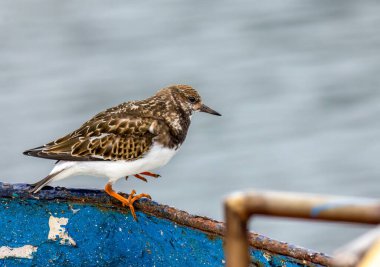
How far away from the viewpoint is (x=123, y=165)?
5832 mm

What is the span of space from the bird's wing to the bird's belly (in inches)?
1.4

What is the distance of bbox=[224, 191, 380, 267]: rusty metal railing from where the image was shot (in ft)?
5.90

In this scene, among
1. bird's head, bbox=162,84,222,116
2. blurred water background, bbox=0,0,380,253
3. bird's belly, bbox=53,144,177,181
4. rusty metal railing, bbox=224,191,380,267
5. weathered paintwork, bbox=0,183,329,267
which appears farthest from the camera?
blurred water background, bbox=0,0,380,253

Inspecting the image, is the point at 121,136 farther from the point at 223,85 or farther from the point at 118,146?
the point at 223,85

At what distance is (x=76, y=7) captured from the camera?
1838 centimetres

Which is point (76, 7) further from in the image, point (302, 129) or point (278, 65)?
point (302, 129)

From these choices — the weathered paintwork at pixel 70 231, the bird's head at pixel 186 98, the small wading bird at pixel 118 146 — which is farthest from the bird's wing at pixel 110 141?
the weathered paintwork at pixel 70 231

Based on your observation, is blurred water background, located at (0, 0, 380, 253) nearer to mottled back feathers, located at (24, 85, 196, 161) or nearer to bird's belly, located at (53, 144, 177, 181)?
mottled back feathers, located at (24, 85, 196, 161)

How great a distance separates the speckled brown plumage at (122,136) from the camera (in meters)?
5.83

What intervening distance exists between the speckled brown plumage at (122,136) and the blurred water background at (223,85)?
5921 mm

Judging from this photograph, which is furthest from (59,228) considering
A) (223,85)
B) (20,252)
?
(223,85)

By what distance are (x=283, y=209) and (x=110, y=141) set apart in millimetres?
4092

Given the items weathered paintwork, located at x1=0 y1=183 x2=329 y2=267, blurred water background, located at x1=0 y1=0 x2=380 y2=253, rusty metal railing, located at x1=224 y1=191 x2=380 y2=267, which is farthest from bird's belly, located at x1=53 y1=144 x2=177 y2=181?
blurred water background, located at x1=0 y1=0 x2=380 y2=253

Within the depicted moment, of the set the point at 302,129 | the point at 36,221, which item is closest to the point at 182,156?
the point at 302,129
